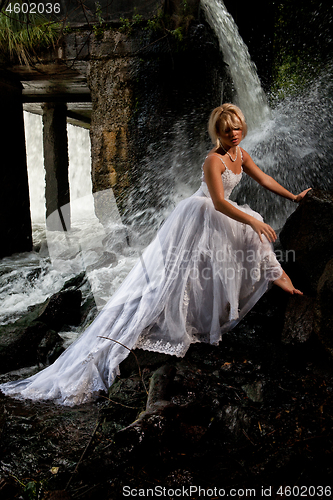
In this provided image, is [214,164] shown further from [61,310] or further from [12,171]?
[12,171]

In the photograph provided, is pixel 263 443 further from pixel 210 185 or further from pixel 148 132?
pixel 148 132

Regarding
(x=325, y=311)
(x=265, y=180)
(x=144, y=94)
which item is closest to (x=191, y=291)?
(x=325, y=311)

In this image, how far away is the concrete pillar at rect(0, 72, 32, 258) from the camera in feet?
22.9

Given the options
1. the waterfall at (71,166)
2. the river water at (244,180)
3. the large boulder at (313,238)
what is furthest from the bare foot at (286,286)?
the waterfall at (71,166)

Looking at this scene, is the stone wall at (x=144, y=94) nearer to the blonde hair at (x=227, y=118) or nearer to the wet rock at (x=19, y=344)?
the wet rock at (x=19, y=344)

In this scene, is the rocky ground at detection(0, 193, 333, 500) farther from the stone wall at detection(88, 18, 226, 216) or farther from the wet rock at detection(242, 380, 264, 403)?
the stone wall at detection(88, 18, 226, 216)

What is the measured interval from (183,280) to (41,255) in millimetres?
5779

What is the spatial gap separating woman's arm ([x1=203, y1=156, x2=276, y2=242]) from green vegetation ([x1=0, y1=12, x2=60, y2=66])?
486 cm

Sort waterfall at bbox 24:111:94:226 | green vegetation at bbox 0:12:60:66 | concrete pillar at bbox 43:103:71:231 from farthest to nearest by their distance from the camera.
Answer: waterfall at bbox 24:111:94:226, concrete pillar at bbox 43:103:71:231, green vegetation at bbox 0:12:60:66

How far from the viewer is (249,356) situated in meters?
2.76

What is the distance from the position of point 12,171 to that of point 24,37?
8.25 feet

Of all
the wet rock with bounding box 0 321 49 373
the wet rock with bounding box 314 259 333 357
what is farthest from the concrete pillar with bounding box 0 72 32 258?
the wet rock with bounding box 314 259 333 357

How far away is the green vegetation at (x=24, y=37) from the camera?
5949mm

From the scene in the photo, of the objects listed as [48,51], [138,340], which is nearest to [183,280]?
[138,340]
